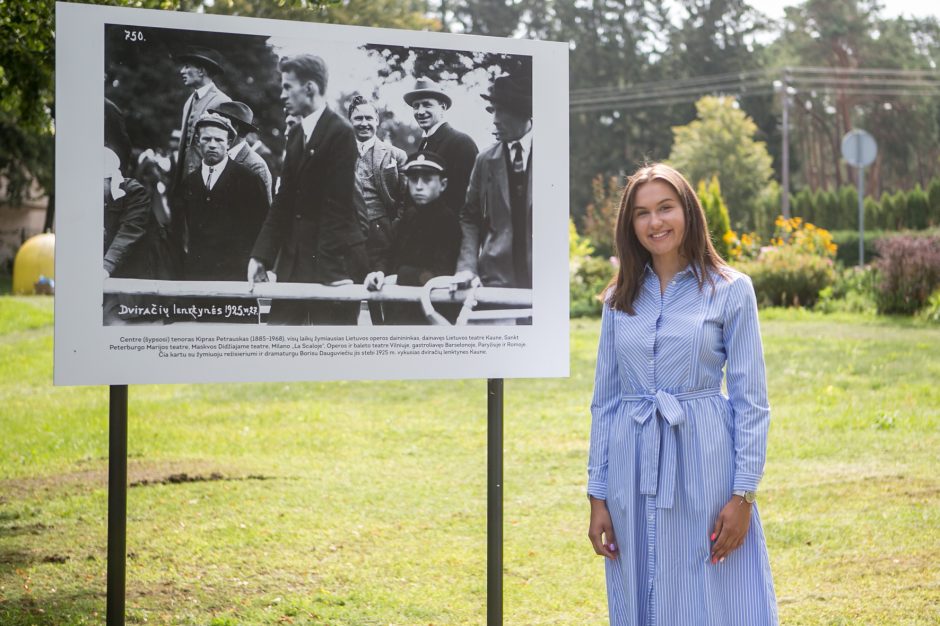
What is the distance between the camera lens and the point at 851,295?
57.2 ft

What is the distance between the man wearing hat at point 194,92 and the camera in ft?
12.7

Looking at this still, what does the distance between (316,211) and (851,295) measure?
1529 centimetres

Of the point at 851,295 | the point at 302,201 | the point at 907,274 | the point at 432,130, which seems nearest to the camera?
the point at 302,201

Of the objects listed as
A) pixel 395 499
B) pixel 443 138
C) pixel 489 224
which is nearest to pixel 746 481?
pixel 489 224

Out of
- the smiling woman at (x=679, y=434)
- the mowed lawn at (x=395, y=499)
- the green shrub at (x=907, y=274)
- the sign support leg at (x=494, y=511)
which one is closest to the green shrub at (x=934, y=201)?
the green shrub at (x=907, y=274)

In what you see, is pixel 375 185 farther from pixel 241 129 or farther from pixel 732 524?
pixel 732 524

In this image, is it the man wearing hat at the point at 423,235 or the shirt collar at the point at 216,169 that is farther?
the man wearing hat at the point at 423,235

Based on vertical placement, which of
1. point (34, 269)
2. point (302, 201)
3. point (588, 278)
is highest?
point (34, 269)

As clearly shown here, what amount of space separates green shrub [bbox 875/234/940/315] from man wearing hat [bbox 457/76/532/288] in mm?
12943

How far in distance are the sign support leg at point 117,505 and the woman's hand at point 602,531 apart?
1.88 meters

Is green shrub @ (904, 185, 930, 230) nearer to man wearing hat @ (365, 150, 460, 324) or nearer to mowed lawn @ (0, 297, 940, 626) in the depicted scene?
mowed lawn @ (0, 297, 940, 626)

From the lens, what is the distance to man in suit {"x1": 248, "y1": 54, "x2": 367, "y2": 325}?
3980 millimetres

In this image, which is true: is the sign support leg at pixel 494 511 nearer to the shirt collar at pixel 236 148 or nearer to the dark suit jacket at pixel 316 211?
the dark suit jacket at pixel 316 211

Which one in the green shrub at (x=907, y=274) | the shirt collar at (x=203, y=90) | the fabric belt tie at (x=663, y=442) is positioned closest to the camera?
the fabric belt tie at (x=663, y=442)
